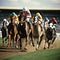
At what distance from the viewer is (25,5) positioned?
6.44 meters

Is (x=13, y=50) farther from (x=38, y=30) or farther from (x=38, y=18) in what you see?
(x=38, y=18)

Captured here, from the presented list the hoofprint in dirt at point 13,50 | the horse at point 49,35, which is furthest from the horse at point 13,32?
the horse at point 49,35

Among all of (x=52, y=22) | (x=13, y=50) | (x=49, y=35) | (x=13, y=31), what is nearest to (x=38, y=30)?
(x=49, y=35)

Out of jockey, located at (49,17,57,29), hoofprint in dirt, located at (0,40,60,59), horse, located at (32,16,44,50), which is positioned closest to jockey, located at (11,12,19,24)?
horse, located at (32,16,44,50)

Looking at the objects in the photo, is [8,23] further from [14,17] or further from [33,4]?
[33,4]

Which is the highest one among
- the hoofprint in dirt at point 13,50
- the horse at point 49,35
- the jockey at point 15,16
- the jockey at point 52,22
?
the jockey at point 15,16

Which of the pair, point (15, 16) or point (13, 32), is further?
point (13, 32)

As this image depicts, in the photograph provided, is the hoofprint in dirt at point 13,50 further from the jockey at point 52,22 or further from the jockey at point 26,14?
the jockey at point 26,14

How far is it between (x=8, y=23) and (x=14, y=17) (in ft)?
0.57

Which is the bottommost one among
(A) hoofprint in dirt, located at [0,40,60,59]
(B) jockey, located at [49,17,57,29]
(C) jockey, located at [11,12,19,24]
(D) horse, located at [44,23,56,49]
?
(A) hoofprint in dirt, located at [0,40,60,59]

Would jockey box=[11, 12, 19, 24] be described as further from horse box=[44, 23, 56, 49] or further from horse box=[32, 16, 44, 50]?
horse box=[44, 23, 56, 49]

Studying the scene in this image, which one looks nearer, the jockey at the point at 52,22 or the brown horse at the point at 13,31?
the jockey at the point at 52,22

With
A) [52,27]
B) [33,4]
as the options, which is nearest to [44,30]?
[52,27]

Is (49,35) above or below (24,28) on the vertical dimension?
below
